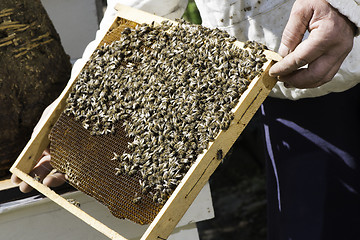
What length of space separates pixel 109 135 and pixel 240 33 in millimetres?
836

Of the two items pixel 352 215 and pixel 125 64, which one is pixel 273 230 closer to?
pixel 352 215

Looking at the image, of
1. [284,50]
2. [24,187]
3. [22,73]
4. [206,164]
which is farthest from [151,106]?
[22,73]

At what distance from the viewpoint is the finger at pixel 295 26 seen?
198 cm

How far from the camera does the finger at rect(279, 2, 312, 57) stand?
1.98 meters

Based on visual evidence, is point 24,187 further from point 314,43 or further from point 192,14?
point 192,14

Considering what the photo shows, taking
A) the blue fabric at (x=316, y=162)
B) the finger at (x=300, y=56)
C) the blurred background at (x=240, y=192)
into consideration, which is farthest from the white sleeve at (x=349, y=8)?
the blurred background at (x=240, y=192)

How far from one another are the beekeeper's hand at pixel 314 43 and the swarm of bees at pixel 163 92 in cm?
13

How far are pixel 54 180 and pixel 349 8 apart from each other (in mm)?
1614

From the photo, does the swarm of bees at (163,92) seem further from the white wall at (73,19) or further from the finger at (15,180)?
the white wall at (73,19)

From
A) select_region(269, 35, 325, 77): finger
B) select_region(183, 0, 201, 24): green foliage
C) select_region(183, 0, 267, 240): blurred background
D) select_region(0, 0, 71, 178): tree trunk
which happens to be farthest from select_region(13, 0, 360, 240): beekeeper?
select_region(183, 0, 201, 24): green foliage

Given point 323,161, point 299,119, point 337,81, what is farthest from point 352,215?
point 337,81

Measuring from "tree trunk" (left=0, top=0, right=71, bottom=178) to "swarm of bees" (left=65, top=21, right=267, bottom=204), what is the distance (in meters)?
0.55

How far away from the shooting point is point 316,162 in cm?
275

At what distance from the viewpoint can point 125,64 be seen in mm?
2449
